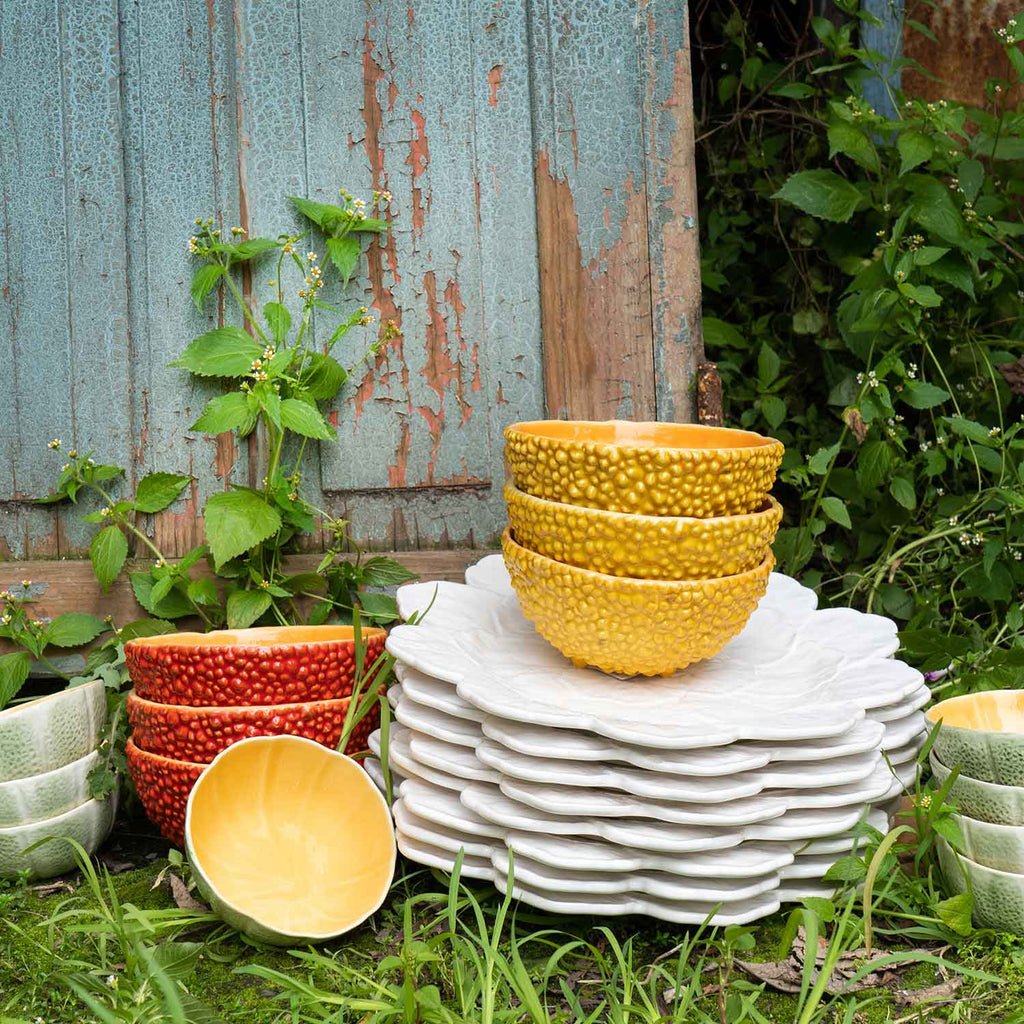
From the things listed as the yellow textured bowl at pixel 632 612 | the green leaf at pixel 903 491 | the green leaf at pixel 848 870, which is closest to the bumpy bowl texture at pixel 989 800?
the green leaf at pixel 848 870

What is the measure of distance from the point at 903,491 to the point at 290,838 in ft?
3.67

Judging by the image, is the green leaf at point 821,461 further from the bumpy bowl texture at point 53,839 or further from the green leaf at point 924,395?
the bumpy bowl texture at point 53,839

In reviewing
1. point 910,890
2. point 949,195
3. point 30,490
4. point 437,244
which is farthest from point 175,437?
point 949,195

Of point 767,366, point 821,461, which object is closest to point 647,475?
point 821,461

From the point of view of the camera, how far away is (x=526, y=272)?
157 cm

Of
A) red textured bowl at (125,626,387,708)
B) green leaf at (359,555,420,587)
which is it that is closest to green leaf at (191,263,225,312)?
green leaf at (359,555,420,587)

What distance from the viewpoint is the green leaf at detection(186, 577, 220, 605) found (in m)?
1.52

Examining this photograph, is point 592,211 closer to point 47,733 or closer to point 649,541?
point 649,541

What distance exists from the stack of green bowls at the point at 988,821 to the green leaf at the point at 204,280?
46.7 inches

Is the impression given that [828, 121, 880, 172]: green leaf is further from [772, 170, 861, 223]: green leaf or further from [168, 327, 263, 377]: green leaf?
[168, 327, 263, 377]: green leaf

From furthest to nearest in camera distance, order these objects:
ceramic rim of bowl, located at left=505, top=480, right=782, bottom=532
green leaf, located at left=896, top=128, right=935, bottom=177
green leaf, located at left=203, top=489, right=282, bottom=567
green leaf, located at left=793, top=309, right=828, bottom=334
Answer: green leaf, located at left=793, top=309, right=828, bottom=334, green leaf, located at left=896, top=128, right=935, bottom=177, green leaf, located at left=203, top=489, right=282, bottom=567, ceramic rim of bowl, located at left=505, top=480, right=782, bottom=532

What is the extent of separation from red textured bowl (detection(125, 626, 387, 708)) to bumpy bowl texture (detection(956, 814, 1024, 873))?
2.27 feet

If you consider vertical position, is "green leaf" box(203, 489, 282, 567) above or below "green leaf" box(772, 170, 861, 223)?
below

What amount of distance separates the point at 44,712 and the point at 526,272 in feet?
3.03
